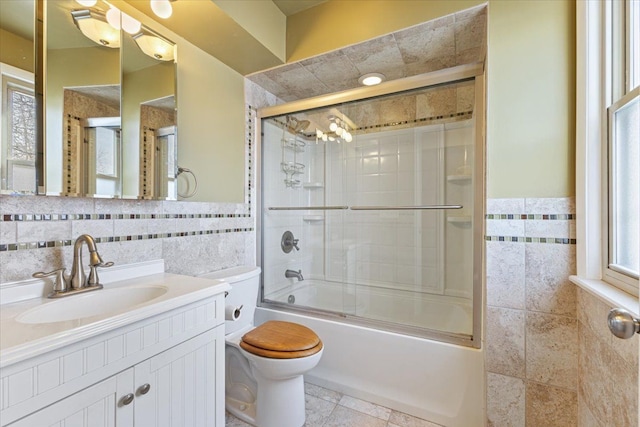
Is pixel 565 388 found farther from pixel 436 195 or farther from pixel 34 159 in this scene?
pixel 34 159

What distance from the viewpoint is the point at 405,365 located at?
5.28ft

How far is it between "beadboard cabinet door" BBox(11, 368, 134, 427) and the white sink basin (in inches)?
8.4

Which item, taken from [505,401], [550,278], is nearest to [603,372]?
[550,278]

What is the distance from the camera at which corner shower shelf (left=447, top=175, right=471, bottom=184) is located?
184 cm

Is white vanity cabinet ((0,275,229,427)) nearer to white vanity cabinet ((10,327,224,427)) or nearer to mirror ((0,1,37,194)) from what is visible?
white vanity cabinet ((10,327,224,427))

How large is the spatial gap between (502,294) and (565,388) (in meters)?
0.45

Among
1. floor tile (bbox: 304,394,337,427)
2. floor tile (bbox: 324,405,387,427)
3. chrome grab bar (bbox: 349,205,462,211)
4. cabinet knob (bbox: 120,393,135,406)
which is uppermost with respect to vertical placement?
chrome grab bar (bbox: 349,205,462,211)

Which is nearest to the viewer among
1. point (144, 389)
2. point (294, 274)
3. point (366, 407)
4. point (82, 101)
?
point (144, 389)

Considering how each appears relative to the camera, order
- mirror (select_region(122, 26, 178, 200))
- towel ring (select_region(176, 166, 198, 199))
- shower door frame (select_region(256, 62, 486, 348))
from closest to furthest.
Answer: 1. mirror (select_region(122, 26, 178, 200))
2. shower door frame (select_region(256, 62, 486, 348))
3. towel ring (select_region(176, 166, 198, 199))

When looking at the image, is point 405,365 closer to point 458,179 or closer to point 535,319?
point 535,319

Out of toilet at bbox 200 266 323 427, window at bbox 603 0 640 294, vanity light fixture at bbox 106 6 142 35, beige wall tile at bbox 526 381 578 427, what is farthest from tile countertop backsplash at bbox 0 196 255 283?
window at bbox 603 0 640 294

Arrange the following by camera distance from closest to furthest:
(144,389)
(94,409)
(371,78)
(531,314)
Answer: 1. (94,409)
2. (144,389)
3. (531,314)
4. (371,78)

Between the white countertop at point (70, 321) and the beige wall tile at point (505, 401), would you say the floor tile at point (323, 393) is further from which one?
the white countertop at point (70, 321)

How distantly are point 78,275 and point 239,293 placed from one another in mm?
782
